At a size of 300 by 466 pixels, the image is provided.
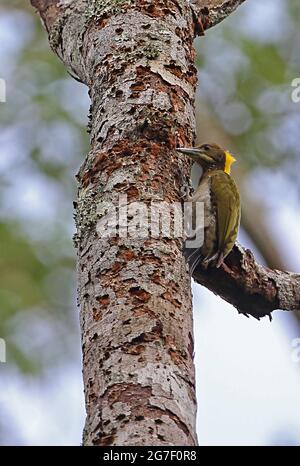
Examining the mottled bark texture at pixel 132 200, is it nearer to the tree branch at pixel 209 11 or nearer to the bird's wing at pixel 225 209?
the tree branch at pixel 209 11

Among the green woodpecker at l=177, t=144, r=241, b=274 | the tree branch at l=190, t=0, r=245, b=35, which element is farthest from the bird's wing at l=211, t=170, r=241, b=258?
the tree branch at l=190, t=0, r=245, b=35

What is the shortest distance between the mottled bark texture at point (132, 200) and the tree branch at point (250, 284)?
1.33 ft

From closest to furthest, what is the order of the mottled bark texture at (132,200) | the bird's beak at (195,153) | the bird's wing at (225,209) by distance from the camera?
the mottled bark texture at (132,200)
the bird's beak at (195,153)
the bird's wing at (225,209)

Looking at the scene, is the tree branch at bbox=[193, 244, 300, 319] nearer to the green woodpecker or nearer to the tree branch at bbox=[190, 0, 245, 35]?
the green woodpecker

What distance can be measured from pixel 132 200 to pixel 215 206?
0.83m

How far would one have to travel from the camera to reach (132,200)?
2436 millimetres

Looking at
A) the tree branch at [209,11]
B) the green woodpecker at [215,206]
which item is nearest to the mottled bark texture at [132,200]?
the tree branch at [209,11]

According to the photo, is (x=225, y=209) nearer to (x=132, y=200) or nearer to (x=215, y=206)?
(x=215, y=206)

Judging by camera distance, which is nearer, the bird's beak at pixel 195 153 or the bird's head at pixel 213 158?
the bird's beak at pixel 195 153

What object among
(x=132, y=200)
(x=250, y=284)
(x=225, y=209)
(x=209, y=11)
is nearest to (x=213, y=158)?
(x=225, y=209)

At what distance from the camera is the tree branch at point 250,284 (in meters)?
2.97

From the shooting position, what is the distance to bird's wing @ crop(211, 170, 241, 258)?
2.93 meters

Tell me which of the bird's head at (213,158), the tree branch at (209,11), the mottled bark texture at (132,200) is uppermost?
the tree branch at (209,11)
